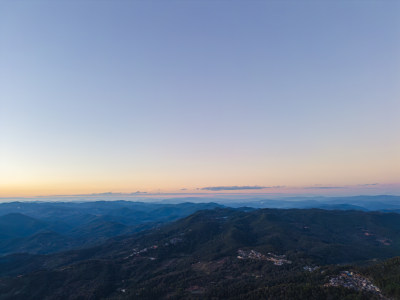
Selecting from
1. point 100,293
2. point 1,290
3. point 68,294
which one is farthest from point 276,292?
point 1,290

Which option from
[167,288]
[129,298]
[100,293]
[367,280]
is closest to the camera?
[367,280]

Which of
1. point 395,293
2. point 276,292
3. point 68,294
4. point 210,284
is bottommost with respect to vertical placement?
point 68,294

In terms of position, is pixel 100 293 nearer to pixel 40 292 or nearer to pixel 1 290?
pixel 40 292

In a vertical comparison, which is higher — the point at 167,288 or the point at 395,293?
the point at 395,293

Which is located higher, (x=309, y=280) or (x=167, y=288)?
(x=309, y=280)

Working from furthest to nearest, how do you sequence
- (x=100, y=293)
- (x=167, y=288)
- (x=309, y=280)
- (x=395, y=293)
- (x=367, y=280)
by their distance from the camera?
(x=100, y=293) → (x=167, y=288) → (x=309, y=280) → (x=367, y=280) → (x=395, y=293)

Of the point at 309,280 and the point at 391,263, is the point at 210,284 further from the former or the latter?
the point at 391,263

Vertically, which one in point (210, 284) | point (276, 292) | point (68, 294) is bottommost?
point (68, 294)

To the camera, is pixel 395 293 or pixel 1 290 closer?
pixel 395 293

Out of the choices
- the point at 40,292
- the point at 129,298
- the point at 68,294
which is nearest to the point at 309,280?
the point at 129,298
